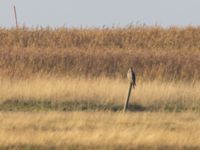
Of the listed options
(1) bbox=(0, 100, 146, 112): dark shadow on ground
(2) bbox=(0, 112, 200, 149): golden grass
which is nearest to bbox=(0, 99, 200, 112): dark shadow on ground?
(1) bbox=(0, 100, 146, 112): dark shadow on ground

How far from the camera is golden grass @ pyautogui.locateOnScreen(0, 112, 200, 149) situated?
1206 centimetres

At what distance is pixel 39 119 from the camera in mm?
14523

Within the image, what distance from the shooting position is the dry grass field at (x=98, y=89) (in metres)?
12.5

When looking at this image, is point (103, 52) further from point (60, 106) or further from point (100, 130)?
point (100, 130)

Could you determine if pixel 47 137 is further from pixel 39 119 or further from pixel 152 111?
pixel 152 111

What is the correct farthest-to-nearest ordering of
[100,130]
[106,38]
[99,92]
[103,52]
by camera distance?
[106,38]
[103,52]
[99,92]
[100,130]

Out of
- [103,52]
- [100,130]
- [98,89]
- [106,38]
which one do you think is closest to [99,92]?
[98,89]

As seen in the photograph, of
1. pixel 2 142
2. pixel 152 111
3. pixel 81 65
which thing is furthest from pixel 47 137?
pixel 81 65

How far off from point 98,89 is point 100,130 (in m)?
7.65

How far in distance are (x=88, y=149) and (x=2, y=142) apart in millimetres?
1387

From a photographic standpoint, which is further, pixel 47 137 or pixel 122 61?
pixel 122 61

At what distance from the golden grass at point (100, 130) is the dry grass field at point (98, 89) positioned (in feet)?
0.05

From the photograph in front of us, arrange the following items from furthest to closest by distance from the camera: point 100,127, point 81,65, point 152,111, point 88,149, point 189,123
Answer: point 81,65, point 152,111, point 189,123, point 100,127, point 88,149

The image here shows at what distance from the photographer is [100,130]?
43.1ft
